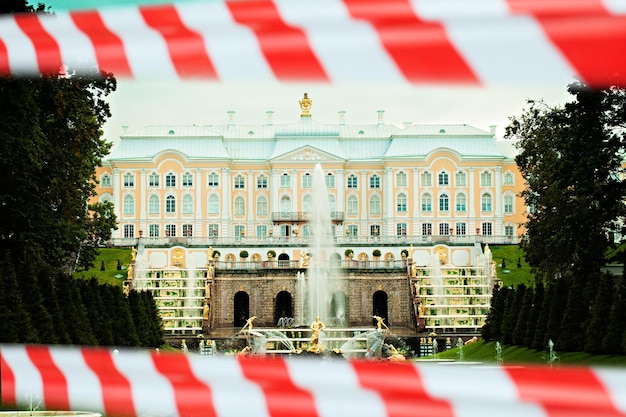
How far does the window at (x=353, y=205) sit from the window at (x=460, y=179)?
6.66m

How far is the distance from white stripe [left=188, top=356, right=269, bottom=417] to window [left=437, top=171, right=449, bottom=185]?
6435cm

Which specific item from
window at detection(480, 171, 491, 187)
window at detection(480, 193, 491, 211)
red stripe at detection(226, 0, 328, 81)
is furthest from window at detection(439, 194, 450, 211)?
red stripe at detection(226, 0, 328, 81)

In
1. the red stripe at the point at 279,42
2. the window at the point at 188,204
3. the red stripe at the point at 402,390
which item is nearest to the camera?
the red stripe at the point at 402,390

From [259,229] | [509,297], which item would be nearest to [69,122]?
[509,297]

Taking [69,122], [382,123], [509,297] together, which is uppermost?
[382,123]

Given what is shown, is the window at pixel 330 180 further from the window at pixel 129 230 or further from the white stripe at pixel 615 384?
the white stripe at pixel 615 384

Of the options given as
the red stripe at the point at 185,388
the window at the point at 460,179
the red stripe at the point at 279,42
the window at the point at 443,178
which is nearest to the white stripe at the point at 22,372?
the red stripe at the point at 185,388

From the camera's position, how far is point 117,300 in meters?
21.8

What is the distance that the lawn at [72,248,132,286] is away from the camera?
49.2 meters

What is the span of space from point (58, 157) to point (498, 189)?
46.5 meters

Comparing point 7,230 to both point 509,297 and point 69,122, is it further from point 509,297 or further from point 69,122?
point 509,297

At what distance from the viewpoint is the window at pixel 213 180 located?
2601 inches

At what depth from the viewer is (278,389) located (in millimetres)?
2230

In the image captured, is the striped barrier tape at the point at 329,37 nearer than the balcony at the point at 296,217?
Yes
